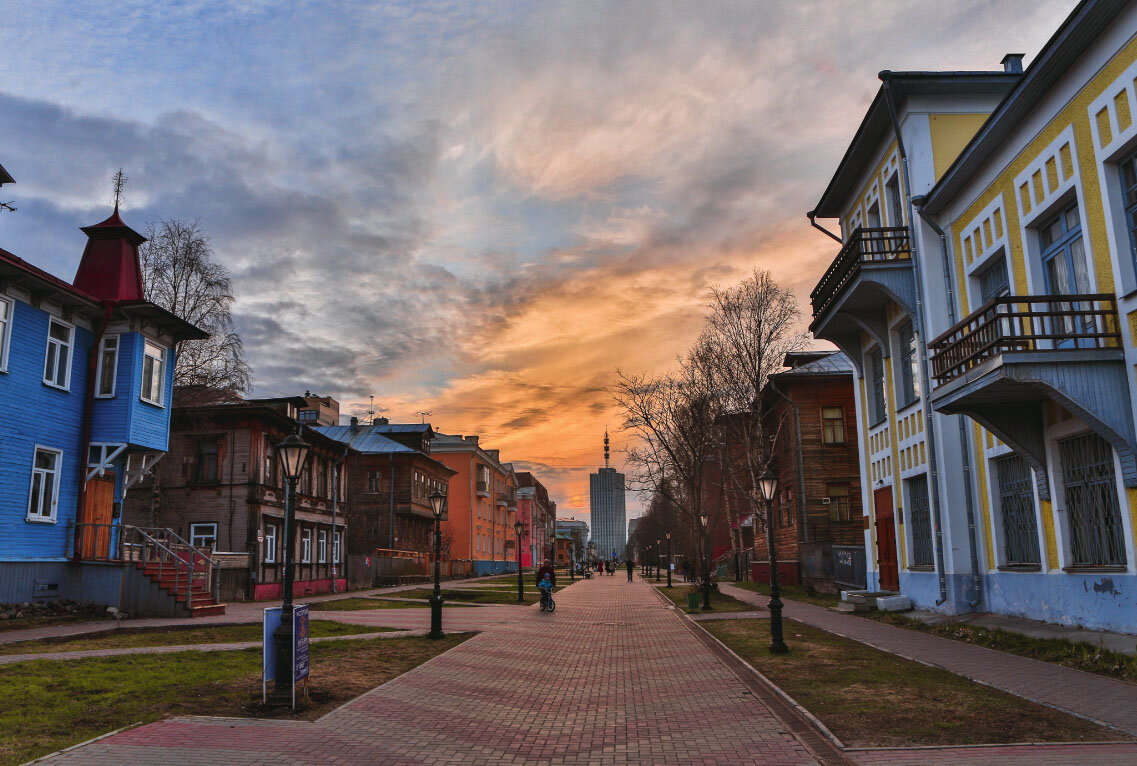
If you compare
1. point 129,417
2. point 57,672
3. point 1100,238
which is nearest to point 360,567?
point 129,417

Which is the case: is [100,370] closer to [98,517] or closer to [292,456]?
[98,517]

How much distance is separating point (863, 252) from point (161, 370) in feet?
63.0

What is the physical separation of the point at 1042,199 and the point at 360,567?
33.6 metres

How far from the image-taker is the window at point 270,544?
31.0m

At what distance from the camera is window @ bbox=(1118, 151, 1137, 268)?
38.5 ft

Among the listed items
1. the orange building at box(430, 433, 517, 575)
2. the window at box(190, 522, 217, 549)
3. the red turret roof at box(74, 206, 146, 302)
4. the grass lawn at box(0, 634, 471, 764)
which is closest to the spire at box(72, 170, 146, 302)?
the red turret roof at box(74, 206, 146, 302)

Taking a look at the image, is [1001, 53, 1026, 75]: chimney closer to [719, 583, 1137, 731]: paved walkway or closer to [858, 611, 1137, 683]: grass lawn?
[858, 611, 1137, 683]: grass lawn

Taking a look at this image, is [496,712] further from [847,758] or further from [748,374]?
[748,374]

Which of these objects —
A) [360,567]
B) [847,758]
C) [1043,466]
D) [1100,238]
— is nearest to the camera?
[847,758]

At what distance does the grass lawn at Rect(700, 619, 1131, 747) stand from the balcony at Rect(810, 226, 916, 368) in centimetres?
943

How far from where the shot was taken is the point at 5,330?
60.4ft

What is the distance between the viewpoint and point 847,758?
261 inches

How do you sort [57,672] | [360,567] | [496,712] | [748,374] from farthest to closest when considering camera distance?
[360,567] < [748,374] < [57,672] < [496,712]

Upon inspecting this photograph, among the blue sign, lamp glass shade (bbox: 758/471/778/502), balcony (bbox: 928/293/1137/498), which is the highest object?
balcony (bbox: 928/293/1137/498)
